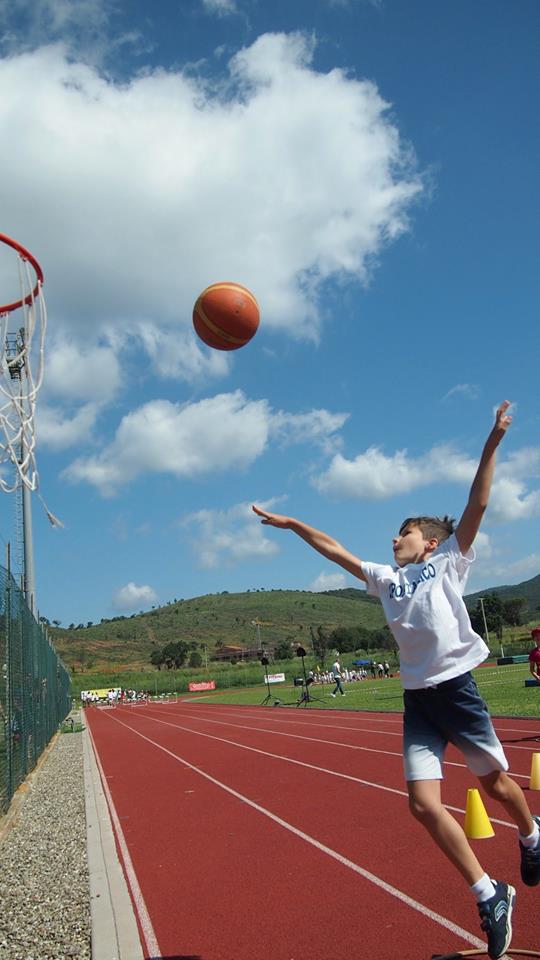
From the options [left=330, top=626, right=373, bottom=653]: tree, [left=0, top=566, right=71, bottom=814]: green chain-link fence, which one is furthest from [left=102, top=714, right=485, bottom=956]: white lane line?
[left=330, top=626, right=373, bottom=653]: tree

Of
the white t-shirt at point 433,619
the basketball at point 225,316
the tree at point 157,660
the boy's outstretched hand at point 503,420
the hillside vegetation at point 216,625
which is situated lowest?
the white t-shirt at point 433,619

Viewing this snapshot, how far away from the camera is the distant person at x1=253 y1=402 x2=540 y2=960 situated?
3.25 m

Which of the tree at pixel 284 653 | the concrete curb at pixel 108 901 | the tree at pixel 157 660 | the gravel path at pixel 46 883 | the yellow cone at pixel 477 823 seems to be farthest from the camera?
the tree at pixel 157 660

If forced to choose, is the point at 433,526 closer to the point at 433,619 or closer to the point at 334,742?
the point at 433,619

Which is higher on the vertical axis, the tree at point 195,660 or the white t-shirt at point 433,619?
the tree at point 195,660

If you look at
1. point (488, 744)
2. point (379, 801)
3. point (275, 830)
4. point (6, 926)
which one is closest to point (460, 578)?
point (488, 744)

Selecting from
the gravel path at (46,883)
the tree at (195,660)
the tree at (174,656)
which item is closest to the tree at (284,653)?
the tree at (195,660)

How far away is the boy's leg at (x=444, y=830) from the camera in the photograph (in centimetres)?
323

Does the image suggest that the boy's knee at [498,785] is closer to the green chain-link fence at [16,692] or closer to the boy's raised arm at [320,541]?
the boy's raised arm at [320,541]

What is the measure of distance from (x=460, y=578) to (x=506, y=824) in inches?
126

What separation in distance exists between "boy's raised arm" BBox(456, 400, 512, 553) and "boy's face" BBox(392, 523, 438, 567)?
0.27 metres

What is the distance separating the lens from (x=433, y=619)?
342 cm

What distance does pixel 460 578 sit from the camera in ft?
11.8

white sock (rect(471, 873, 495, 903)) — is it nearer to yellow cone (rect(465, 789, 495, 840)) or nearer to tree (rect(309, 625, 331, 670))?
yellow cone (rect(465, 789, 495, 840))
